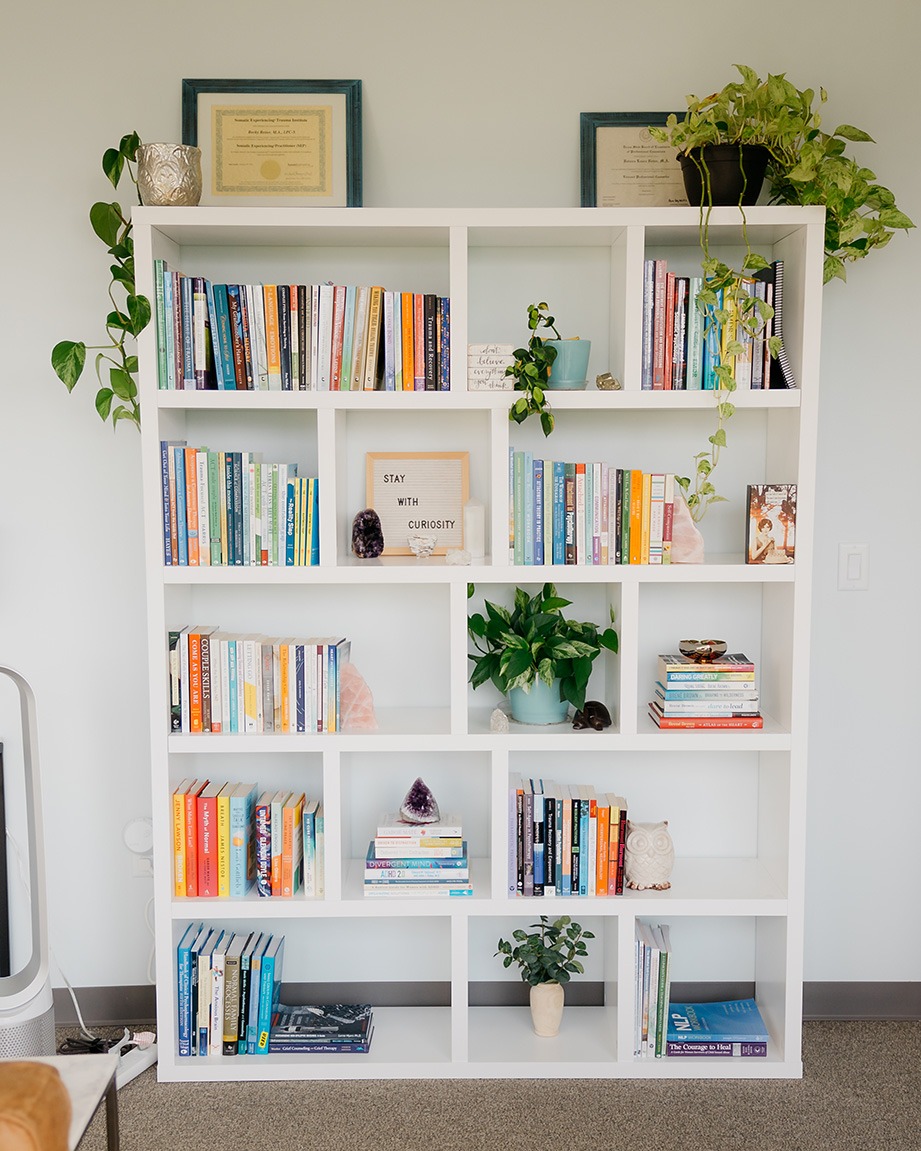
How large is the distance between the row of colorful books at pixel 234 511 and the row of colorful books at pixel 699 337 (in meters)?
0.81

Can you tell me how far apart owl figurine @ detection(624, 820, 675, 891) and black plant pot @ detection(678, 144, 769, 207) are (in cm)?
139

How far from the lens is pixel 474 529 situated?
2.43 metres

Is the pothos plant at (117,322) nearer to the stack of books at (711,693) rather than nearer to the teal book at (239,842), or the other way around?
the teal book at (239,842)

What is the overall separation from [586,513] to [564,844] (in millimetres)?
749

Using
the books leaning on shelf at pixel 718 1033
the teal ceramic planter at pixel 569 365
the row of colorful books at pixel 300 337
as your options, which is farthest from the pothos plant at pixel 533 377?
the books leaning on shelf at pixel 718 1033

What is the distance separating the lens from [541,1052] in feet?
8.14

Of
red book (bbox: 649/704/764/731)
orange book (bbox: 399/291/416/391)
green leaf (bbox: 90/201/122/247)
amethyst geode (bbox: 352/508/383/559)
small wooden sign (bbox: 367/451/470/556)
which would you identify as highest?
green leaf (bbox: 90/201/122/247)

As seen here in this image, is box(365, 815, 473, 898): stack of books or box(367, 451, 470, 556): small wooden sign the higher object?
box(367, 451, 470, 556): small wooden sign

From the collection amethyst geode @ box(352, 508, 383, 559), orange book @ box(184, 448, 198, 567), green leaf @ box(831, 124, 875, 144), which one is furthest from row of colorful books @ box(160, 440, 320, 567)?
green leaf @ box(831, 124, 875, 144)

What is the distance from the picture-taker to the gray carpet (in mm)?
2215

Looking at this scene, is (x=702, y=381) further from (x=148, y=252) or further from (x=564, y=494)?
(x=148, y=252)

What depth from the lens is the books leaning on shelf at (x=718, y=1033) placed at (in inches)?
96.7

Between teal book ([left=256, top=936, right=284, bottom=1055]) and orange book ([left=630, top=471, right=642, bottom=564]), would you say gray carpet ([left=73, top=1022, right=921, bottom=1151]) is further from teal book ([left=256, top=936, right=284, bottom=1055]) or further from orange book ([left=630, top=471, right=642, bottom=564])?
orange book ([left=630, top=471, right=642, bottom=564])

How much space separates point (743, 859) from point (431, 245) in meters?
1.67
